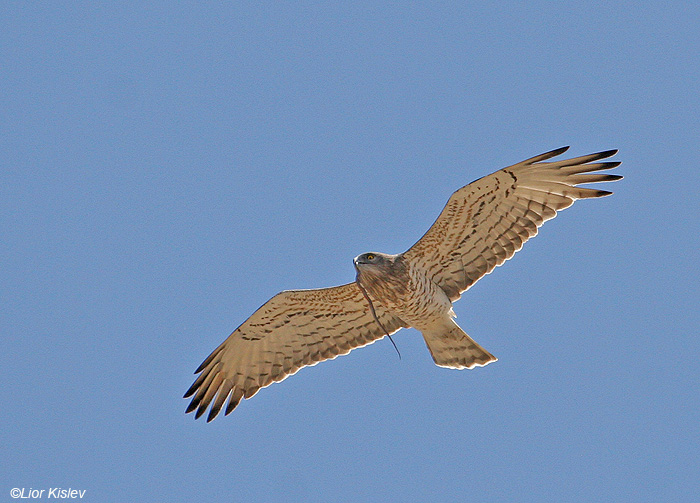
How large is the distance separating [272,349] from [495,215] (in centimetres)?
369

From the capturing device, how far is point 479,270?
14414mm

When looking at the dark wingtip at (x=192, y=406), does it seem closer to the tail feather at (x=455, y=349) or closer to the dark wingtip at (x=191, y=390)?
the dark wingtip at (x=191, y=390)

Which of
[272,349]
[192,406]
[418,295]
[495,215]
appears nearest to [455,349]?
[418,295]

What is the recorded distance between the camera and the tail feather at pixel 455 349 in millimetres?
14435

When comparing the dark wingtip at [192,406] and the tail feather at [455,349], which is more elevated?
the dark wingtip at [192,406]

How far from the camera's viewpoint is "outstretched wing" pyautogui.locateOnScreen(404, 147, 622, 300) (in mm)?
13883

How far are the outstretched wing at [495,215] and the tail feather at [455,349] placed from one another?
1.68 feet

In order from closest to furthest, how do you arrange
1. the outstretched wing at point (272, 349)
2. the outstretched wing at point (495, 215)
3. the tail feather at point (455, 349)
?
the outstretched wing at point (495, 215) → the tail feather at point (455, 349) → the outstretched wing at point (272, 349)

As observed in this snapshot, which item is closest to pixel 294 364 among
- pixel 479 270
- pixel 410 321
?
pixel 410 321

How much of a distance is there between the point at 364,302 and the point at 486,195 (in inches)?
89.8

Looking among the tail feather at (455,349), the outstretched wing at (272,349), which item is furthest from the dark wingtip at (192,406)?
the tail feather at (455,349)

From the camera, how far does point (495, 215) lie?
46.5 ft

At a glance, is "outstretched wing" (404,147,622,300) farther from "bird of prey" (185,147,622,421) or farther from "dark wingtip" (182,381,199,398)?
"dark wingtip" (182,381,199,398)

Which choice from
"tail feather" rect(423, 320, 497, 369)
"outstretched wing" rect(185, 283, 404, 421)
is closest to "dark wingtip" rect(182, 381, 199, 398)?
"outstretched wing" rect(185, 283, 404, 421)
